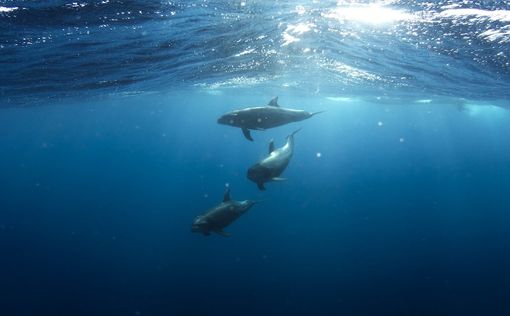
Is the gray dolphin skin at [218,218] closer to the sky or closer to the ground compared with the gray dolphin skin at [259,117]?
closer to the ground

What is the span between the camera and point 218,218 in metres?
8.84

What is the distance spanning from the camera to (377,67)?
19.8m

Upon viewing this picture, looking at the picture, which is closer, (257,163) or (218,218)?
(257,163)

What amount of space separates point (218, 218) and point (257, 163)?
1.82 m

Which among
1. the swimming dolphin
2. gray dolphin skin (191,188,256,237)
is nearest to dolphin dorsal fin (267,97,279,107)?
the swimming dolphin

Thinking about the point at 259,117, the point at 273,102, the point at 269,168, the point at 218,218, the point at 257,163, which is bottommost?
the point at 218,218

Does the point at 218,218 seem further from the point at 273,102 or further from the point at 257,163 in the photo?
the point at 273,102

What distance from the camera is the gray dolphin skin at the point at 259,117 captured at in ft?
27.5

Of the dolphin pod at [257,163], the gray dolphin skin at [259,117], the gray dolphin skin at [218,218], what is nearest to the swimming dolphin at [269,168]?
the dolphin pod at [257,163]

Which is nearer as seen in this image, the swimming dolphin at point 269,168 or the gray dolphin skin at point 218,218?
the swimming dolphin at point 269,168

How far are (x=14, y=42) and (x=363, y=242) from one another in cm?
4008

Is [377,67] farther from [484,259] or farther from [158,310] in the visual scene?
[484,259]

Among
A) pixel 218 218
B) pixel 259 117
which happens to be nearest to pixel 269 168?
pixel 259 117

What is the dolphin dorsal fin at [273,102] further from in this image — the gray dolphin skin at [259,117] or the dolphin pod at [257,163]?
the gray dolphin skin at [259,117]
